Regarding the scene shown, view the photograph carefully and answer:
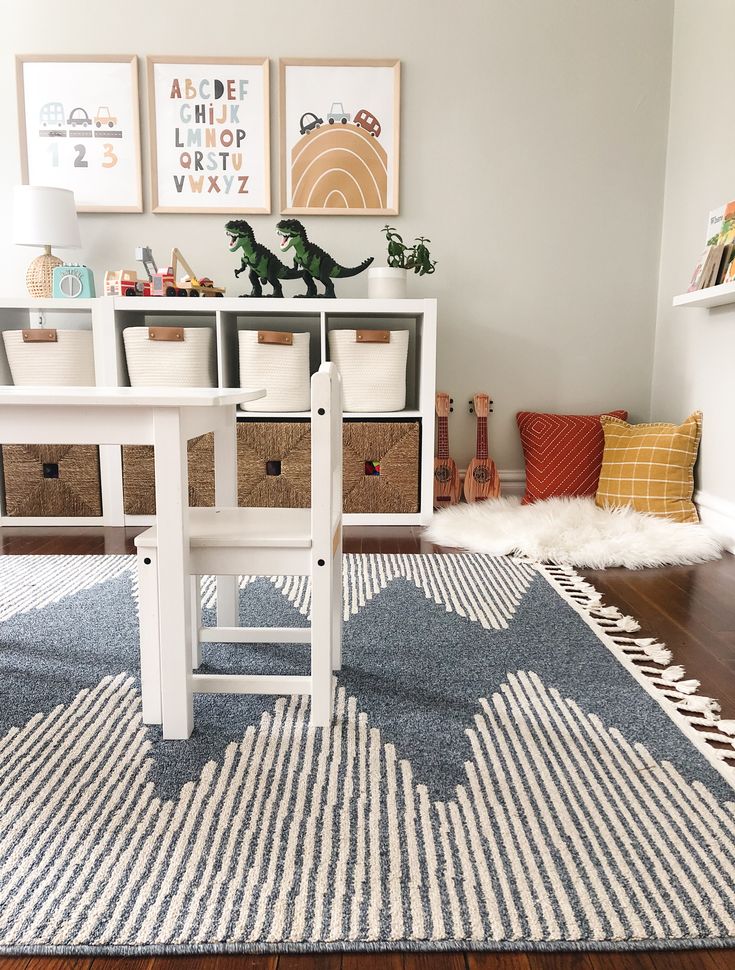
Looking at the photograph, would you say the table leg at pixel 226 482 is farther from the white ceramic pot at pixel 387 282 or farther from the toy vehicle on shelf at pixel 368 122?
the toy vehicle on shelf at pixel 368 122

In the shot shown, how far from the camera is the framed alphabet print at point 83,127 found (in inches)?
123

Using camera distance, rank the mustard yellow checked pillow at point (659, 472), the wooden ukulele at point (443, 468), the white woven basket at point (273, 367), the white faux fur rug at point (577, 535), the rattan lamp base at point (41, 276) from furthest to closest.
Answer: the wooden ukulele at point (443, 468) < the rattan lamp base at point (41, 276) < the white woven basket at point (273, 367) < the mustard yellow checked pillow at point (659, 472) < the white faux fur rug at point (577, 535)

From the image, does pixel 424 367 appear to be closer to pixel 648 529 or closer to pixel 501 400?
pixel 501 400

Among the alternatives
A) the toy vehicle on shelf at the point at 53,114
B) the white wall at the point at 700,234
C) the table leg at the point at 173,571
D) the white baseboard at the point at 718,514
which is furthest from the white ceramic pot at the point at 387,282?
the table leg at the point at 173,571

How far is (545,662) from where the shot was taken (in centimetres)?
157

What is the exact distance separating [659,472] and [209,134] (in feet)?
7.49

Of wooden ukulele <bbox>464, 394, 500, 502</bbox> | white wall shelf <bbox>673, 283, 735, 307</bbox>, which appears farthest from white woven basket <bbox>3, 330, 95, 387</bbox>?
white wall shelf <bbox>673, 283, 735, 307</bbox>

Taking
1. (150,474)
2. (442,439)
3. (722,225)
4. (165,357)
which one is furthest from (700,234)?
(150,474)

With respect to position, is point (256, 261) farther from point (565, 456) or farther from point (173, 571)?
point (173, 571)

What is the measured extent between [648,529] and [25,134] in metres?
2.97

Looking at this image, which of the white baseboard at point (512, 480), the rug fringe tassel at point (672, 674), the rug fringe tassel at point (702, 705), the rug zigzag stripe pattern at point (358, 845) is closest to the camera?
the rug zigzag stripe pattern at point (358, 845)

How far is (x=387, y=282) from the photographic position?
297cm

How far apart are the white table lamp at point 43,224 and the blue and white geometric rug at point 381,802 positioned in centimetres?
184

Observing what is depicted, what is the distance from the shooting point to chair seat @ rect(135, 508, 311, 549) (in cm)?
124
